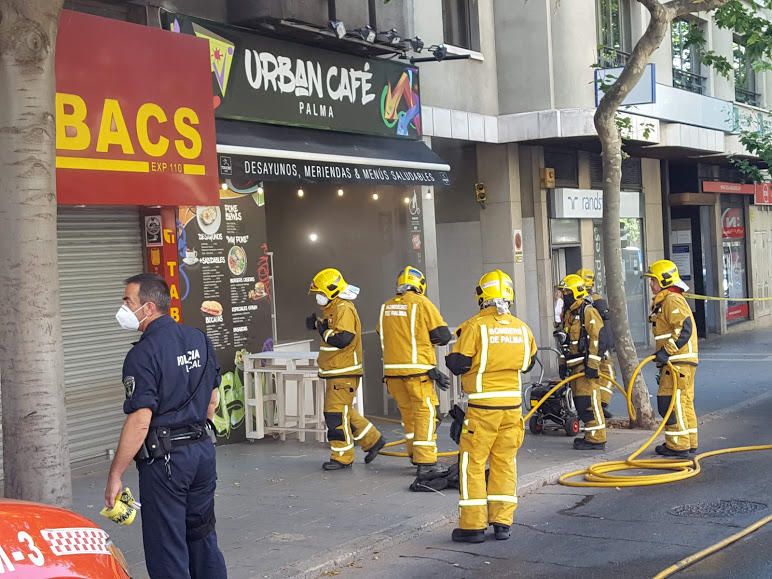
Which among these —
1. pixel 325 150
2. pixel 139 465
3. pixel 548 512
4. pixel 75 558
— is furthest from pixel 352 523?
pixel 325 150

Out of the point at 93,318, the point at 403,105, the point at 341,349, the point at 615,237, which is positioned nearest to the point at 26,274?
the point at 341,349

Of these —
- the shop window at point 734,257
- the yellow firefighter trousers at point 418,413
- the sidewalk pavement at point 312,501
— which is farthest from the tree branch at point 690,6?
the shop window at point 734,257

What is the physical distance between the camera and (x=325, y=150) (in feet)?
43.5

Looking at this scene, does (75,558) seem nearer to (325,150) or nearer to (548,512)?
(548,512)

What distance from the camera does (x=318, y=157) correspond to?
13.0 meters

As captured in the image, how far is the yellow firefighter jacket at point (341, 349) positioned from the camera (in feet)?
34.0

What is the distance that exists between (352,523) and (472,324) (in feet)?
6.15

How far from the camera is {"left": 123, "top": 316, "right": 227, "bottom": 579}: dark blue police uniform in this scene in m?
5.54

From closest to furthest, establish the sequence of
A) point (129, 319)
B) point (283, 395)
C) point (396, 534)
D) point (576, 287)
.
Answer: point (129, 319) < point (396, 534) < point (576, 287) < point (283, 395)

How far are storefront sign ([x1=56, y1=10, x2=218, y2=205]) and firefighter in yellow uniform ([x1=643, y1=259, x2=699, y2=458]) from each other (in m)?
4.81

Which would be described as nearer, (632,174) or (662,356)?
(662,356)

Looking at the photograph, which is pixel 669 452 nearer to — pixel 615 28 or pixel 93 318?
pixel 93 318

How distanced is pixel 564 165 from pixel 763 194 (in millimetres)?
11232

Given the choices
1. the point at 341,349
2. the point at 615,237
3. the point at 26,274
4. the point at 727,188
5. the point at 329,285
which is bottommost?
the point at 341,349
